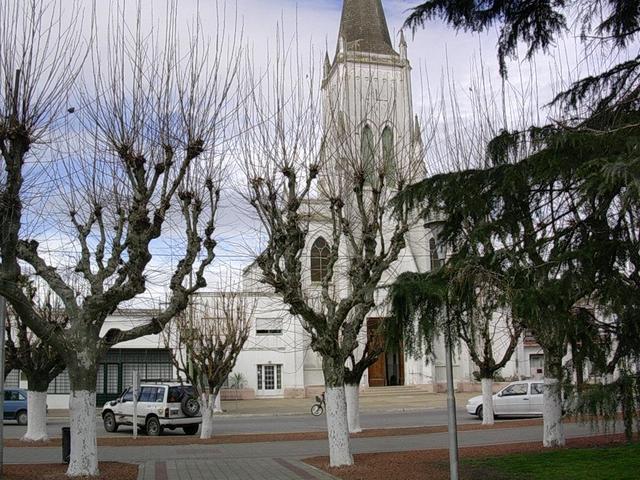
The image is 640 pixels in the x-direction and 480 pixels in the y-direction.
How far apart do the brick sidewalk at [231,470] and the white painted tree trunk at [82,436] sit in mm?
1231

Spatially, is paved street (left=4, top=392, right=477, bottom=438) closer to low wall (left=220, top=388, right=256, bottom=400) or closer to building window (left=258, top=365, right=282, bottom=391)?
low wall (left=220, top=388, right=256, bottom=400)

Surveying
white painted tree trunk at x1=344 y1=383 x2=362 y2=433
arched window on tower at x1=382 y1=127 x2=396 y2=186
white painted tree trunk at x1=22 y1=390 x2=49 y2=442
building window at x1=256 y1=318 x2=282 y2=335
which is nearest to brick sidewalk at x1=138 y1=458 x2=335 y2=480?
white painted tree trunk at x1=344 y1=383 x2=362 y2=433

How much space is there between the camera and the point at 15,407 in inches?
1307

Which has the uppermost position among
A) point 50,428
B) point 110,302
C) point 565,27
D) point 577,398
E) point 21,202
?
point 565,27

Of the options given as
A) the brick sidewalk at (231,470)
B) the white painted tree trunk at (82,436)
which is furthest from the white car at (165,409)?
the white painted tree trunk at (82,436)

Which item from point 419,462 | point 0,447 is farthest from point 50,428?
point 419,462

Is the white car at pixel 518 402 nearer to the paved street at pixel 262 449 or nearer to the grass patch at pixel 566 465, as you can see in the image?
the paved street at pixel 262 449

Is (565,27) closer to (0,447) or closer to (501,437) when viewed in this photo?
(0,447)

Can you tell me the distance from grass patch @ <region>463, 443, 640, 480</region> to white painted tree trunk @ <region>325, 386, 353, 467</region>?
7.54 ft

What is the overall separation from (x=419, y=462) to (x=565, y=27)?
351 inches

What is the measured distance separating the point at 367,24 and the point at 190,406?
115 ft

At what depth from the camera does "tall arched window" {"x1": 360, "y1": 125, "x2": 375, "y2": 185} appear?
639 inches

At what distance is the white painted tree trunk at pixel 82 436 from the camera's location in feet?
42.8

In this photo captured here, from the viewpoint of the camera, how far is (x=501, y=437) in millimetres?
20797
